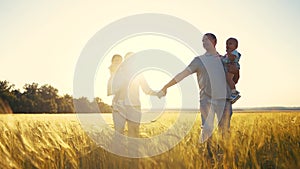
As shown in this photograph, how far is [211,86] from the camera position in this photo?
4.88 m

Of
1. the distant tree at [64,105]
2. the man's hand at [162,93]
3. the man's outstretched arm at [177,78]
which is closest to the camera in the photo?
the man's outstretched arm at [177,78]

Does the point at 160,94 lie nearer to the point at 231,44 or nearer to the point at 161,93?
the point at 161,93

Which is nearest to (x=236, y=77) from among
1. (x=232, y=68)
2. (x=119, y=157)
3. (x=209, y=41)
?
(x=232, y=68)

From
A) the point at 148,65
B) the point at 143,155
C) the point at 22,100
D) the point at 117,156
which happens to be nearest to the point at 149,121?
the point at 148,65

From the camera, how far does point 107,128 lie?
4676mm

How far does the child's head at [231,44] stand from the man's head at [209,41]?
159 mm

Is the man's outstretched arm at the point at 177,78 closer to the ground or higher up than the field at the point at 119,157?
higher up

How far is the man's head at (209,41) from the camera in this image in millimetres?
4957

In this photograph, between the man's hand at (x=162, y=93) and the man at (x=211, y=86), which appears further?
the man's hand at (x=162, y=93)

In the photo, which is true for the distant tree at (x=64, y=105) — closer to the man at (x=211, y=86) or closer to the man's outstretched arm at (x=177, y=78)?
the man's outstretched arm at (x=177, y=78)

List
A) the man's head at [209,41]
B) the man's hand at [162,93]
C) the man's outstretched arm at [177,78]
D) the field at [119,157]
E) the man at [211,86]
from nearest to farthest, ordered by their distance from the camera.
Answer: the field at [119,157] < the man at [211,86] < the man's head at [209,41] < the man's outstretched arm at [177,78] < the man's hand at [162,93]

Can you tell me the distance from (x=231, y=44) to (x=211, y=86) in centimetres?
53

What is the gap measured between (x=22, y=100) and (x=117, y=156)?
5742cm

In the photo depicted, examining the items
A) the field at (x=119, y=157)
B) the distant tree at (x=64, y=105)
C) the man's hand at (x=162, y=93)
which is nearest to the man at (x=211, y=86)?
the field at (x=119, y=157)
